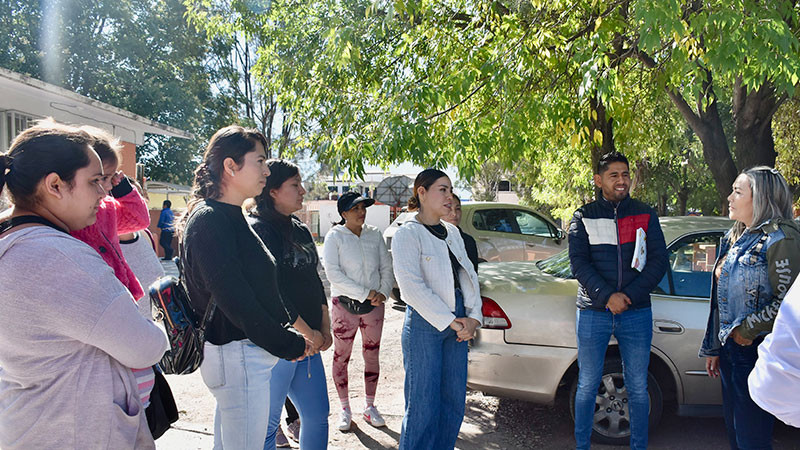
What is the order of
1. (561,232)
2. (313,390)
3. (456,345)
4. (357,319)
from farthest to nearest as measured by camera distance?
1. (561,232)
2. (357,319)
3. (456,345)
4. (313,390)

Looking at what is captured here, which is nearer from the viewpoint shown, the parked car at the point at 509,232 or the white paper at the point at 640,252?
the white paper at the point at 640,252

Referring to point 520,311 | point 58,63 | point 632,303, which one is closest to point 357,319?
point 520,311

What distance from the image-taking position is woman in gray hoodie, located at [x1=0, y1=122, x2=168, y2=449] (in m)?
1.64

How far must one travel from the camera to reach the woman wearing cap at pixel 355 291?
4723mm

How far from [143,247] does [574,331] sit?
2.94m

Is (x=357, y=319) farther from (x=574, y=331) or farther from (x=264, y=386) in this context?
(x=264, y=386)

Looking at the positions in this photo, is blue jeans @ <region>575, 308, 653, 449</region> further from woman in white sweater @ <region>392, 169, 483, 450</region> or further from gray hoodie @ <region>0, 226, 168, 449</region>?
gray hoodie @ <region>0, 226, 168, 449</region>

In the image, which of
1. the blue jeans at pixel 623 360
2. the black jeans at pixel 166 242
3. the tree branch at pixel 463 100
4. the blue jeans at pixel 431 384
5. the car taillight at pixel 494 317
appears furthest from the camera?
the black jeans at pixel 166 242

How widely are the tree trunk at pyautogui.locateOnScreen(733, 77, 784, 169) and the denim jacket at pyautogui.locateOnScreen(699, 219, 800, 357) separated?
3.92 meters

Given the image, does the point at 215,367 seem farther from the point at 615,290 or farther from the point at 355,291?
the point at 615,290

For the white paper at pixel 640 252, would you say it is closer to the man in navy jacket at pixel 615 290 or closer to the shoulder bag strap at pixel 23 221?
the man in navy jacket at pixel 615 290

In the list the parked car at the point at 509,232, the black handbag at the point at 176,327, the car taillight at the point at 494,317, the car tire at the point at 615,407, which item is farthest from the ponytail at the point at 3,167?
the parked car at the point at 509,232

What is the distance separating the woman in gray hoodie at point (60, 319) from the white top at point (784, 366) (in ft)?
5.56

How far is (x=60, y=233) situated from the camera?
170cm
